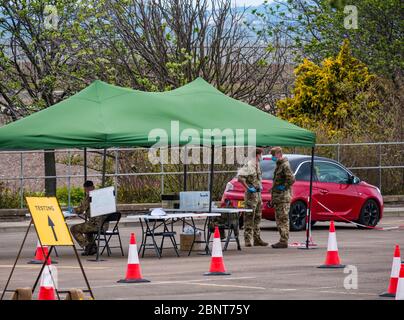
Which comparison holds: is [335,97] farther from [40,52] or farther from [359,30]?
[40,52]

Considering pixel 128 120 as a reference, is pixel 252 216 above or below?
below

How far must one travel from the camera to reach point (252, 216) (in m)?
24.3

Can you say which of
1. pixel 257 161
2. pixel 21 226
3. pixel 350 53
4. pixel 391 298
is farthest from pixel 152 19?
pixel 391 298

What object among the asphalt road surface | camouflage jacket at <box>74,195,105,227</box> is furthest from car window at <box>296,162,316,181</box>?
camouflage jacket at <box>74,195,105,227</box>

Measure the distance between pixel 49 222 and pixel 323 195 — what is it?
14.8 m

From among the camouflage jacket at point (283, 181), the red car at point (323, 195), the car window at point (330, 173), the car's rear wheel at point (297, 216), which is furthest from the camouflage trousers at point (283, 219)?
the car window at point (330, 173)

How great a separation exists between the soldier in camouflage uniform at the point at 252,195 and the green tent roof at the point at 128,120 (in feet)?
3.56

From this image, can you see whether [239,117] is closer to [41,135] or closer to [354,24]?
[41,135]

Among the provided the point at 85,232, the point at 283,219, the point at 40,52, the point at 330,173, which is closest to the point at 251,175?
the point at 283,219

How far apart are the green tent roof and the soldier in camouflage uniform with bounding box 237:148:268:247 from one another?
108 centimetres

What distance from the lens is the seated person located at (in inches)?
907

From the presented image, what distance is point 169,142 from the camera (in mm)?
22078

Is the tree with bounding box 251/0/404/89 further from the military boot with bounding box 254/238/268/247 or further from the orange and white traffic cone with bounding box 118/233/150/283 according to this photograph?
the orange and white traffic cone with bounding box 118/233/150/283
